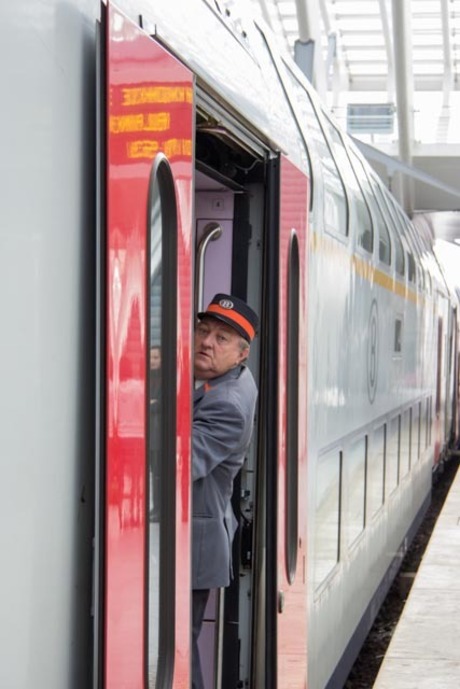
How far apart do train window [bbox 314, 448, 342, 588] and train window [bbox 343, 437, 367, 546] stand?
0.34 m

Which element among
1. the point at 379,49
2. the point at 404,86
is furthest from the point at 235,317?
the point at 379,49

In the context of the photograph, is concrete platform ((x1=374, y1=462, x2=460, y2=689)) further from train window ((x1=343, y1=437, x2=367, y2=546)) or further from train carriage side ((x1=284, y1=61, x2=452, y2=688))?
→ train window ((x1=343, y1=437, x2=367, y2=546))

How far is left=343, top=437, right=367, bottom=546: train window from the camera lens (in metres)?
7.50

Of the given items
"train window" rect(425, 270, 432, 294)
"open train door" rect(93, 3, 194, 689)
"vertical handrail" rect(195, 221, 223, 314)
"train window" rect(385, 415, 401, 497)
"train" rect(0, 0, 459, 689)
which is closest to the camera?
"train" rect(0, 0, 459, 689)

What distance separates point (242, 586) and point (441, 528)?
7114 mm

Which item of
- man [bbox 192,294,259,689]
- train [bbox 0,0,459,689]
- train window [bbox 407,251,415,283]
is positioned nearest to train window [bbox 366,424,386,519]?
train window [bbox 407,251,415,283]

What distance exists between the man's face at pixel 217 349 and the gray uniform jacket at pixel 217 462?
0.03 m

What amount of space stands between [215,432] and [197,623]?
641mm

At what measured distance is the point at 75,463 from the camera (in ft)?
8.76

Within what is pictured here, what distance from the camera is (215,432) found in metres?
4.36

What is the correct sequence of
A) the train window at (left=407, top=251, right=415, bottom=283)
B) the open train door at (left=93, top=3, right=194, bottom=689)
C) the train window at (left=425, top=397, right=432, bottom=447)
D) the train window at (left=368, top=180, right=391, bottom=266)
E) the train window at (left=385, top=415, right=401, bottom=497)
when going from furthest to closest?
the train window at (left=425, top=397, right=432, bottom=447)
the train window at (left=407, top=251, right=415, bottom=283)
the train window at (left=385, top=415, right=401, bottom=497)
the train window at (left=368, top=180, right=391, bottom=266)
the open train door at (left=93, top=3, right=194, bottom=689)

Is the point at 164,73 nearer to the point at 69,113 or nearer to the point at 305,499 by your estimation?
the point at 69,113

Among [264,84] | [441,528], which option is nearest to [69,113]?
[264,84]

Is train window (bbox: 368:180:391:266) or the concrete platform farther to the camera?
train window (bbox: 368:180:391:266)
